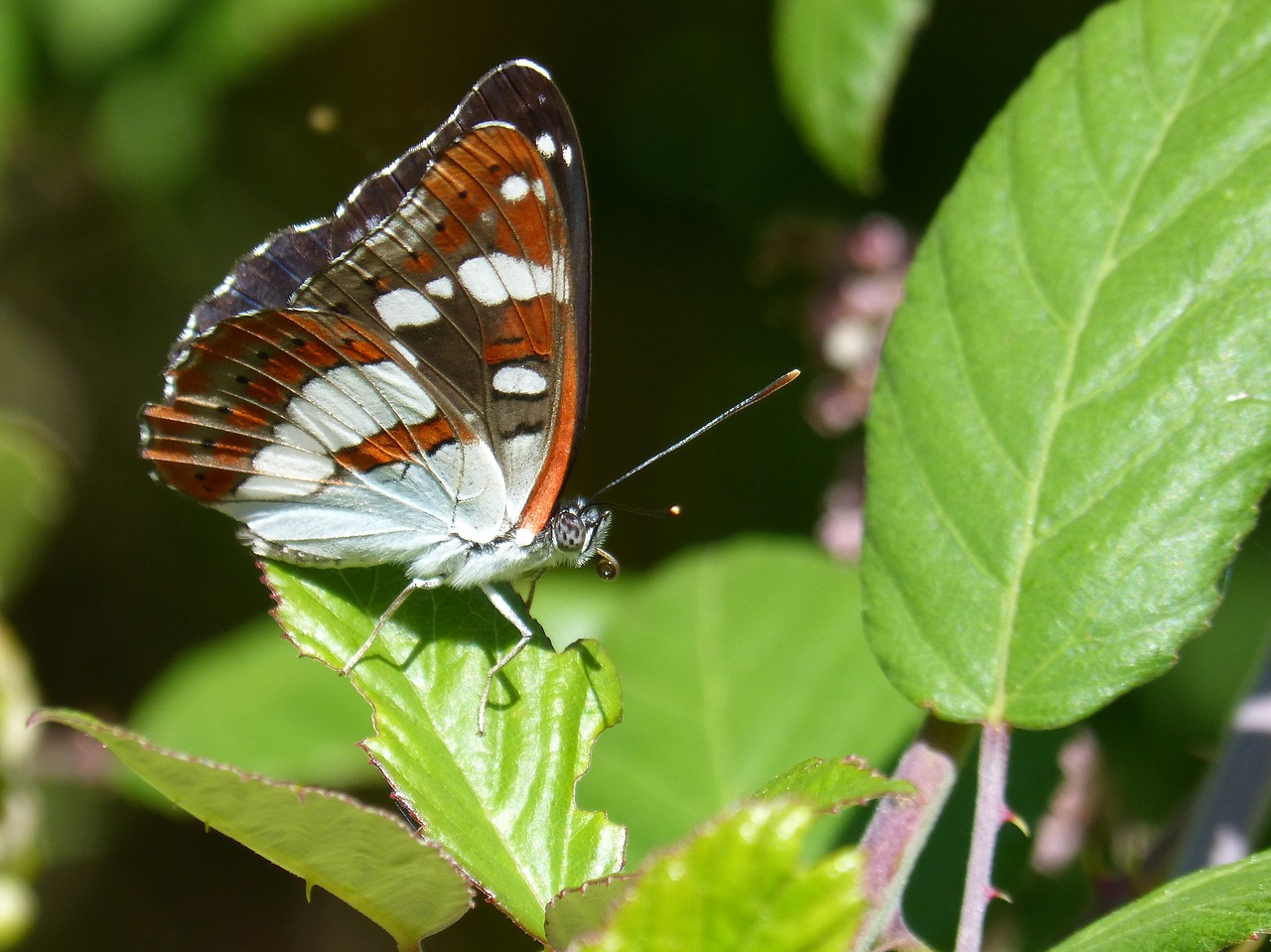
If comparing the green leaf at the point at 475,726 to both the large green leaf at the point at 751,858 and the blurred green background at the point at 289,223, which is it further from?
the blurred green background at the point at 289,223

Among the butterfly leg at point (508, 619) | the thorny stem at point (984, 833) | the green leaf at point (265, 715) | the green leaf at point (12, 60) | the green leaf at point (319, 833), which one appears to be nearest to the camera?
the green leaf at point (319, 833)

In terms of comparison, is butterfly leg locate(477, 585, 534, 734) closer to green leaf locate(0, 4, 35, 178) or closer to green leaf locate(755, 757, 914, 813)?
green leaf locate(755, 757, 914, 813)

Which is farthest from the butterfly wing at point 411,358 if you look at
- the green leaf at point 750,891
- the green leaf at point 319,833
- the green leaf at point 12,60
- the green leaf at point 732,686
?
the green leaf at point 12,60

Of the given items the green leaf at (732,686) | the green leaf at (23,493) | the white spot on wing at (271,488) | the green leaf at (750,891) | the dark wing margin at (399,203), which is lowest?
the green leaf at (732,686)

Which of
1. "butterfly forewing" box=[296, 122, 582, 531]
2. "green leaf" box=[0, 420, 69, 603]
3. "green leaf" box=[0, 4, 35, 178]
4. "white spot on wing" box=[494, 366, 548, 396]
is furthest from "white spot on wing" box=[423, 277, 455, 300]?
"green leaf" box=[0, 4, 35, 178]

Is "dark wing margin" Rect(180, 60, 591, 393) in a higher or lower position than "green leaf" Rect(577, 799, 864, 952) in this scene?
higher

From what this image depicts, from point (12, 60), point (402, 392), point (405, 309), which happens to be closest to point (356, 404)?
point (402, 392)
